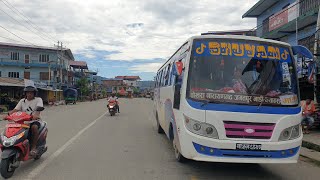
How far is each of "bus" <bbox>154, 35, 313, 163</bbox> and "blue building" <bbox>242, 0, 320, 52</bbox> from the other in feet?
37.7

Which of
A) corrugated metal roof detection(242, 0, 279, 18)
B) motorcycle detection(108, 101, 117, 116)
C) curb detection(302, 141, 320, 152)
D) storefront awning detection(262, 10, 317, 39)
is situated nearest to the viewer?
curb detection(302, 141, 320, 152)

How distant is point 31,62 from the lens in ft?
209

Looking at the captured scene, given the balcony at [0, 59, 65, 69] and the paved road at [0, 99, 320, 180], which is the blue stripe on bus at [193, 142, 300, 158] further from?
the balcony at [0, 59, 65, 69]

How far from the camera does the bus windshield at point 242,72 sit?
21.8 feet

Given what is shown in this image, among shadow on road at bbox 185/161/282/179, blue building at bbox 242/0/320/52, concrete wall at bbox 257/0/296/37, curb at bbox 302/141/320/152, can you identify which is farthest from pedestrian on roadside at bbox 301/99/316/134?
concrete wall at bbox 257/0/296/37

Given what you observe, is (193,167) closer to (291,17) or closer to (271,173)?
(271,173)

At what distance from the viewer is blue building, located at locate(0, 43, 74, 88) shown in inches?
2457

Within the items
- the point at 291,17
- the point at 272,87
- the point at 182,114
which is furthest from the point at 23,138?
the point at 291,17

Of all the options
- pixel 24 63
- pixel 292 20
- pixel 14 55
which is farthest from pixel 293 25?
pixel 14 55

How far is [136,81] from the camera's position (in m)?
163

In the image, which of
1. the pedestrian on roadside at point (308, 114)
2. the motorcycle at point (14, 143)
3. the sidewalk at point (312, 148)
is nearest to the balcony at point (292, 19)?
the pedestrian on roadside at point (308, 114)

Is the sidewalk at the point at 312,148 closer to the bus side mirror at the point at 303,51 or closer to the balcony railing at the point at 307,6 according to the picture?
the bus side mirror at the point at 303,51

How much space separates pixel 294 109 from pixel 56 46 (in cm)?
6280

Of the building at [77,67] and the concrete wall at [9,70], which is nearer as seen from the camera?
the concrete wall at [9,70]
